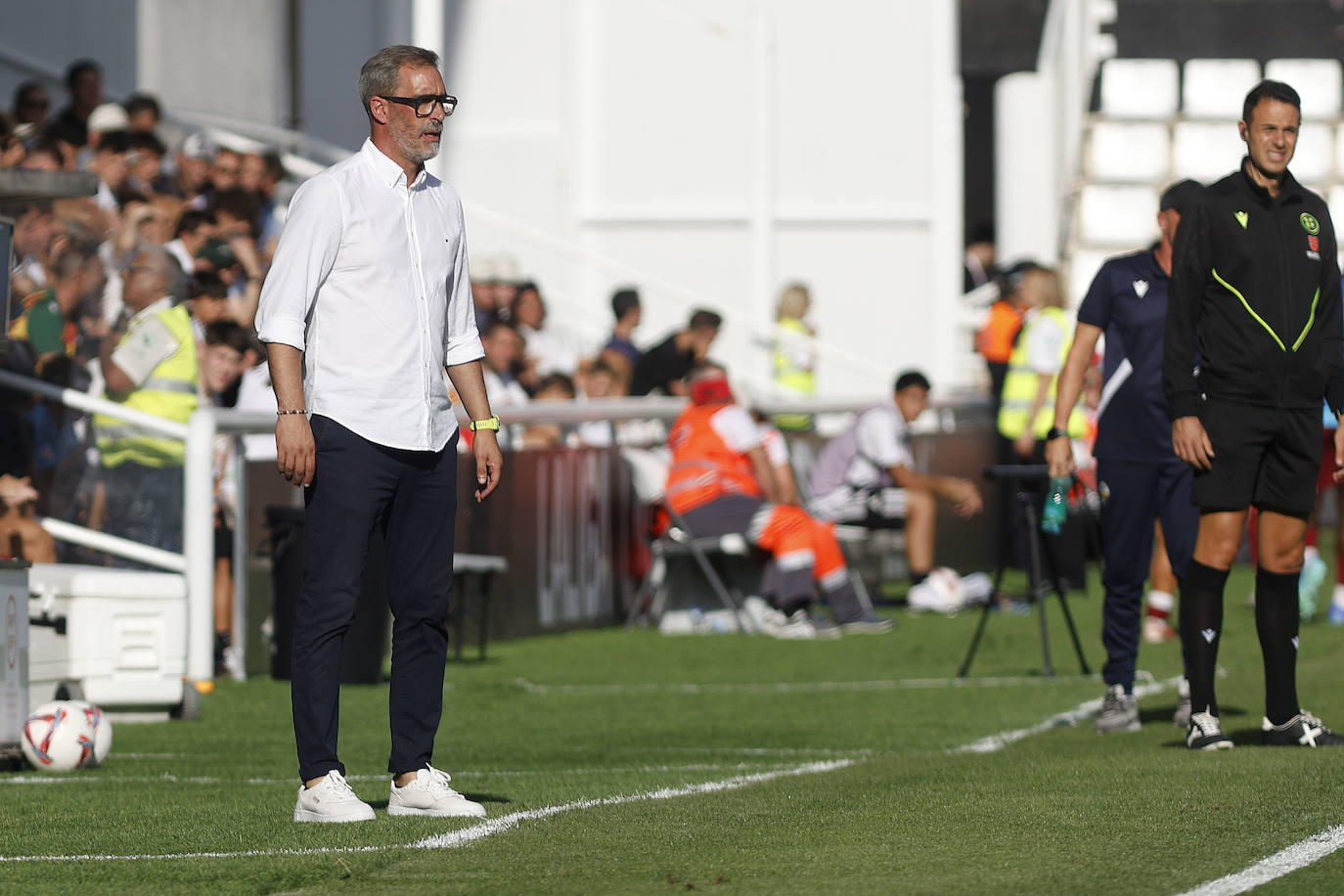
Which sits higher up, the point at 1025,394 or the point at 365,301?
the point at 365,301

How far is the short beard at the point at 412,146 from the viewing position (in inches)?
240

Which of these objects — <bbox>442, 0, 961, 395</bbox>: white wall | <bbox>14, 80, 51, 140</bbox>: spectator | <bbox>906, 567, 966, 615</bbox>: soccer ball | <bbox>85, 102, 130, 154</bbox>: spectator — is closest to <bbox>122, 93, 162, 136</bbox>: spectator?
<bbox>85, 102, 130, 154</bbox>: spectator

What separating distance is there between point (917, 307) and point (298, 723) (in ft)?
57.3

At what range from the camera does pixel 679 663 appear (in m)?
12.2

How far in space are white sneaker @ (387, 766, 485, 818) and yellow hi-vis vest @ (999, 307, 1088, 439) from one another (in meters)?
9.74

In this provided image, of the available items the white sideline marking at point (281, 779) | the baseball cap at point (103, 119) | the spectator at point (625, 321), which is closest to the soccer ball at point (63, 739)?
the white sideline marking at point (281, 779)

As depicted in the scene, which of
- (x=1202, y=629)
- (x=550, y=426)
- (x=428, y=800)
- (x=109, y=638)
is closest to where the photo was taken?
(x=428, y=800)

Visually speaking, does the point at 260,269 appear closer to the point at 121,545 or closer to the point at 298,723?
the point at 121,545

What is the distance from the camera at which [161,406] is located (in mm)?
11172

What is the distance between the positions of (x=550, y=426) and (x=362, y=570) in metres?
8.18

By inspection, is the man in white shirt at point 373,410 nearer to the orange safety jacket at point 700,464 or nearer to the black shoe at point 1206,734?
the black shoe at point 1206,734

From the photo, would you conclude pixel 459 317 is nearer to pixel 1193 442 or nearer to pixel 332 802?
pixel 332 802

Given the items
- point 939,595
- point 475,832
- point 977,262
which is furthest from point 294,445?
point 977,262

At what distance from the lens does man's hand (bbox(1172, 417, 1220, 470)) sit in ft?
24.0
